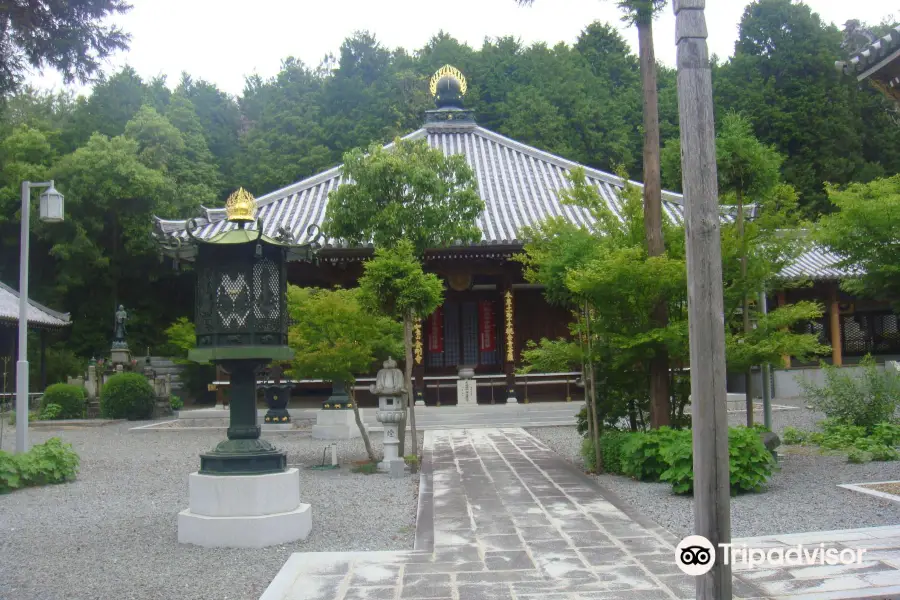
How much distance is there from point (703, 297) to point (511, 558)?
264 cm

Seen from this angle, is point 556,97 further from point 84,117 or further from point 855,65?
point 855,65

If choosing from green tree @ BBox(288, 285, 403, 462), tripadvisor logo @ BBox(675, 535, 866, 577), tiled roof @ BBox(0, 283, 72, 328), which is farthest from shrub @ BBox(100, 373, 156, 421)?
tripadvisor logo @ BBox(675, 535, 866, 577)

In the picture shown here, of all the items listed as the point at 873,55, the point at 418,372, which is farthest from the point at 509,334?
the point at 873,55

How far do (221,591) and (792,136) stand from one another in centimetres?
3163

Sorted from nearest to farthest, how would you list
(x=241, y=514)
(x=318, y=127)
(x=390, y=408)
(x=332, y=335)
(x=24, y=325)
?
(x=241, y=514) < (x=390, y=408) < (x=332, y=335) < (x=24, y=325) < (x=318, y=127)

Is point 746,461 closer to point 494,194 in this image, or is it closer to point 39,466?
point 39,466

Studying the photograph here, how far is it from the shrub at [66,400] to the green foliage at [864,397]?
1650cm

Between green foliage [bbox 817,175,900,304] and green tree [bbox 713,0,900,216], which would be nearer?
green foliage [bbox 817,175,900,304]

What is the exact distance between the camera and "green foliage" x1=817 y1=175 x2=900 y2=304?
33.6 ft

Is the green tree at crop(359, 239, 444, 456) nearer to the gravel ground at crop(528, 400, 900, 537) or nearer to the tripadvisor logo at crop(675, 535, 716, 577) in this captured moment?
the gravel ground at crop(528, 400, 900, 537)

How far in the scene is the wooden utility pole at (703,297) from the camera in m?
3.52

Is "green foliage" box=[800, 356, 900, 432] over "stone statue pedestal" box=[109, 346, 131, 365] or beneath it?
beneath

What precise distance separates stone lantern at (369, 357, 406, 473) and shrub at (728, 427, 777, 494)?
394cm

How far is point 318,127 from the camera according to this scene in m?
33.9
